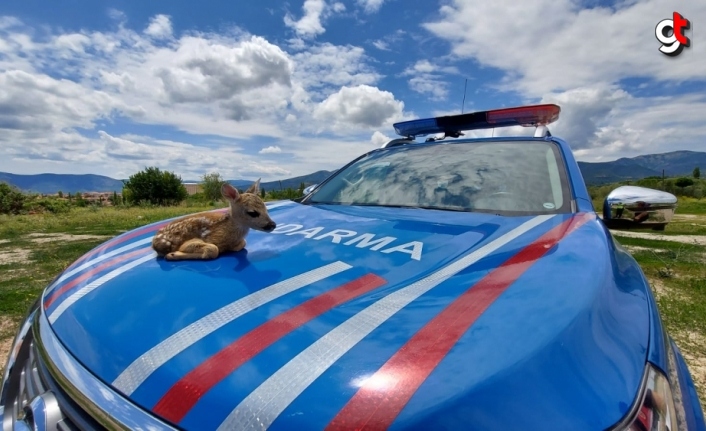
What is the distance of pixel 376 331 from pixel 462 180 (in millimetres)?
1485

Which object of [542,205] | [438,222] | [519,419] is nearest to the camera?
[519,419]

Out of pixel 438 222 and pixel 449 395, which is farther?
pixel 438 222

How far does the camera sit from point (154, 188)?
5891 cm

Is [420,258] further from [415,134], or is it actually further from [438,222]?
[415,134]

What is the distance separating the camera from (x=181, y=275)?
4.04ft

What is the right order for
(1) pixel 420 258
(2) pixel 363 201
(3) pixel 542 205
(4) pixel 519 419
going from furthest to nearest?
(2) pixel 363 201 → (3) pixel 542 205 → (1) pixel 420 258 → (4) pixel 519 419

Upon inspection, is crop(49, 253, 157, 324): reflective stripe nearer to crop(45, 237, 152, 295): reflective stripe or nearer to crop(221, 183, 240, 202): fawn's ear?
crop(45, 237, 152, 295): reflective stripe

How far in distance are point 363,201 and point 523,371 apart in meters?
1.68

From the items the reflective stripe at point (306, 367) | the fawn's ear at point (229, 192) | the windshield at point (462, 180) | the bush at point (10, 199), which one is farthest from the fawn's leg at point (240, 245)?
the bush at point (10, 199)

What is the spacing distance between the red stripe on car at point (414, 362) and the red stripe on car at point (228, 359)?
254 millimetres

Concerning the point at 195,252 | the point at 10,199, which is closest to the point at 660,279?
the point at 195,252

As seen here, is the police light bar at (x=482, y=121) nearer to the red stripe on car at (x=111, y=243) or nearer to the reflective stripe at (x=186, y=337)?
the red stripe on car at (x=111, y=243)

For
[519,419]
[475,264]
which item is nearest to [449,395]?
[519,419]

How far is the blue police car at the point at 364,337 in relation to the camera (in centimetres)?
67
